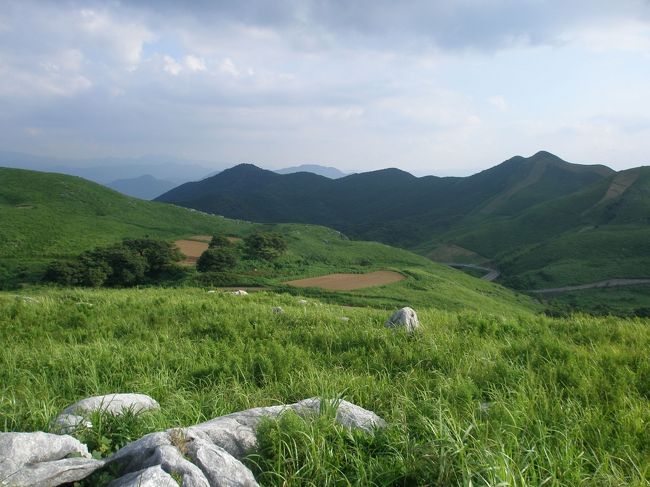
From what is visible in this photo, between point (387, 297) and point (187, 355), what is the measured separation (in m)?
32.4

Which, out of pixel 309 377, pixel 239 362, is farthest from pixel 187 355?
pixel 309 377

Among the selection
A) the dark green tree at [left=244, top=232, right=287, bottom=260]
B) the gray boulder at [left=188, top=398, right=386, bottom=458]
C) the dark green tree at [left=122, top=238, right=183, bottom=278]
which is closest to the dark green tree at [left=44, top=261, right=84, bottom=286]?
the dark green tree at [left=122, top=238, right=183, bottom=278]

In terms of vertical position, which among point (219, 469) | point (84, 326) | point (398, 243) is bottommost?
point (398, 243)

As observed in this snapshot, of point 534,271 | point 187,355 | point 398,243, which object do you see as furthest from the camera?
point 398,243

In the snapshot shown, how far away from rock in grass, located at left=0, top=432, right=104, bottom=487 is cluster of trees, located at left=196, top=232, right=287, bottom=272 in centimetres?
3849

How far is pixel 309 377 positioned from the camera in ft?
20.8

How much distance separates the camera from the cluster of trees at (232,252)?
41844mm

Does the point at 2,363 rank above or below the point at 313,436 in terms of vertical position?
below

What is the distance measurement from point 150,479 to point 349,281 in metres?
42.9

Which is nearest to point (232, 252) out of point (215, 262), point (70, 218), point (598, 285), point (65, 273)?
point (215, 262)

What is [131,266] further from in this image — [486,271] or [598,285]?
[486,271]

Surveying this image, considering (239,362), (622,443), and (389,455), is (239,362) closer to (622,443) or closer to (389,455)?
(389,455)

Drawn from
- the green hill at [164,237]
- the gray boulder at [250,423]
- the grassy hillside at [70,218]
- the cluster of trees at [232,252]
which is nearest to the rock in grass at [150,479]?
the gray boulder at [250,423]

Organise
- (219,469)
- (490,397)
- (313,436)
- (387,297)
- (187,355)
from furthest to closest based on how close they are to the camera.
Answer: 1. (387,297)
2. (187,355)
3. (490,397)
4. (313,436)
5. (219,469)
